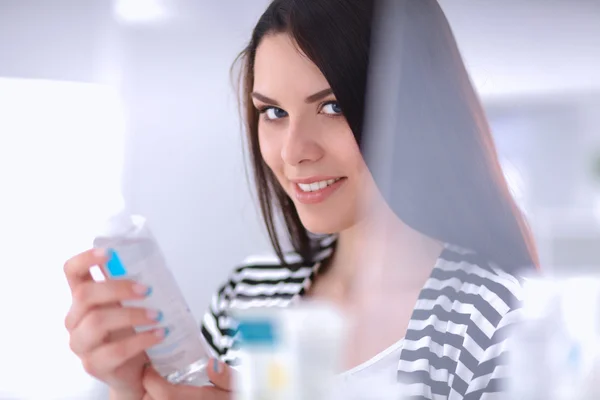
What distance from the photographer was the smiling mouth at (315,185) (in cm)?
60

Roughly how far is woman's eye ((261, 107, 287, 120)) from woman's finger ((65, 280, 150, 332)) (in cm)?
21

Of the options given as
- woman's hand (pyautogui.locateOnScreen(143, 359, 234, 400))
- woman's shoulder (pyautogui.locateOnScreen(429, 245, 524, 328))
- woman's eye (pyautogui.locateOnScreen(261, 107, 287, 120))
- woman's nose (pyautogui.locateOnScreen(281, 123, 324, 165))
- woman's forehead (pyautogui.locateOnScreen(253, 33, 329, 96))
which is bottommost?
woman's hand (pyautogui.locateOnScreen(143, 359, 234, 400))

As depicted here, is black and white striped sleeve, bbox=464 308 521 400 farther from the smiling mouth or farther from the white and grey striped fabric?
the smiling mouth

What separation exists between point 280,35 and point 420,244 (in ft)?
0.81

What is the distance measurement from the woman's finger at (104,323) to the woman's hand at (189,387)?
57 mm

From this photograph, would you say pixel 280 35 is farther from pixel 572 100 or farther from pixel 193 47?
pixel 572 100

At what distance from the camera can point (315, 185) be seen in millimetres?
615

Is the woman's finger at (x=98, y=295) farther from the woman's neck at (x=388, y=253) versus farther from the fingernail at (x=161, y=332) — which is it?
the woman's neck at (x=388, y=253)

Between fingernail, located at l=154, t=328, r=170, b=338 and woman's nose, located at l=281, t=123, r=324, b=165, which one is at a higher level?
woman's nose, located at l=281, t=123, r=324, b=165

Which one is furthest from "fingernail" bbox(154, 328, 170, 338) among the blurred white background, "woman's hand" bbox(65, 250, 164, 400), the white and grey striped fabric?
the white and grey striped fabric

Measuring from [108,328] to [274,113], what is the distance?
0.84ft

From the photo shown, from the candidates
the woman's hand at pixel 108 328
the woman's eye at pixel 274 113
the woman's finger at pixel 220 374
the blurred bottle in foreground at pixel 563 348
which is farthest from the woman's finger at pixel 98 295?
the blurred bottle in foreground at pixel 563 348

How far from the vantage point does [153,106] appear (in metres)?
0.65

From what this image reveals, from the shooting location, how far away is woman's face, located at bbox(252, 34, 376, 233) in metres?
0.56
